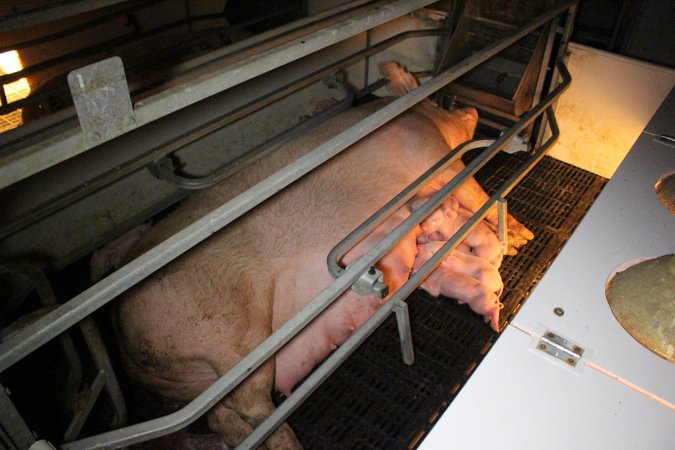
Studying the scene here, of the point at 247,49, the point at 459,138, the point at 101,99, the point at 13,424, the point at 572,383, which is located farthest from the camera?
the point at 459,138

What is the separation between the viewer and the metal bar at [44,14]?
5.69ft

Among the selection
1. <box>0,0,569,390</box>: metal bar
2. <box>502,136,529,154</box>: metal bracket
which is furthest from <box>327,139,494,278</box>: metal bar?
<box>502,136,529,154</box>: metal bracket

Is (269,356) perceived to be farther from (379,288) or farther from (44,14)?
(44,14)

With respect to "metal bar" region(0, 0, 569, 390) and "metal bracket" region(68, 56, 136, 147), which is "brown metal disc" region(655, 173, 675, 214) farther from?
"metal bracket" region(68, 56, 136, 147)

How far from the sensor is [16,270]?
1626 mm

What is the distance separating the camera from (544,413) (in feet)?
4.22

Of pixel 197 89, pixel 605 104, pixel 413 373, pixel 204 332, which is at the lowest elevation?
pixel 413 373

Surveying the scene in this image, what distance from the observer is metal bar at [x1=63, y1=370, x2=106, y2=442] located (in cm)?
165

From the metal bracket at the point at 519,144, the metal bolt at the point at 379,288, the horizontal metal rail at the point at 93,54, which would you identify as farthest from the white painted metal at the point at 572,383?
the horizontal metal rail at the point at 93,54

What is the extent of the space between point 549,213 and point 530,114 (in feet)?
2.44

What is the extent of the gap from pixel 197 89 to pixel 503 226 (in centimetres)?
185

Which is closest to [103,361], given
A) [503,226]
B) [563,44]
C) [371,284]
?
[371,284]

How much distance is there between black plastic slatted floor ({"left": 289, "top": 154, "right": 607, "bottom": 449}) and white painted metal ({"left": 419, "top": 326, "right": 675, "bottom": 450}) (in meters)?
0.86

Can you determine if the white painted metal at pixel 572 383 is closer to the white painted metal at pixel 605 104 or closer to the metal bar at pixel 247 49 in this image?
the metal bar at pixel 247 49
